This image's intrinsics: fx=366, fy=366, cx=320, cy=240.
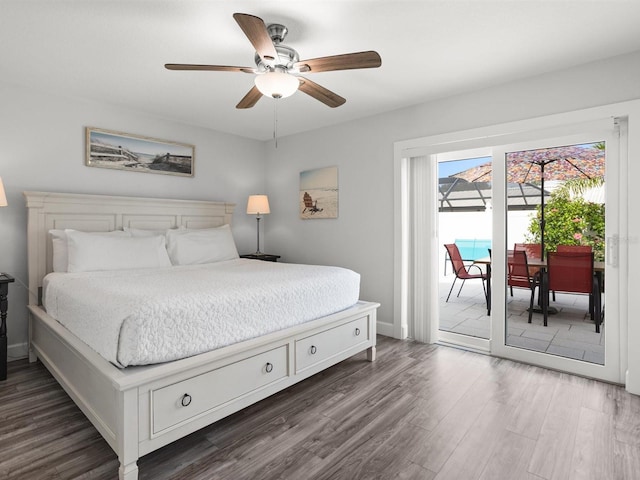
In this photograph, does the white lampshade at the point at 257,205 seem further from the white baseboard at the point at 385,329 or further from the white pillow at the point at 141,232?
the white baseboard at the point at 385,329

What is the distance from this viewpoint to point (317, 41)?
2.46m

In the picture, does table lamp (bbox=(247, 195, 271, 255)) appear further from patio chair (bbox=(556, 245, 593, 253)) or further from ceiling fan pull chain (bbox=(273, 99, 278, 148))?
patio chair (bbox=(556, 245, 593, 253))

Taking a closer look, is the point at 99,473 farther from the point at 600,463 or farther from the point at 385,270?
the point at 385,270

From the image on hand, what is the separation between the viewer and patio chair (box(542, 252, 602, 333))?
2916 millimetres

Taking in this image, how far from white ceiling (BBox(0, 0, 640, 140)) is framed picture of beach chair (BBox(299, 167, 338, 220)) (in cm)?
120

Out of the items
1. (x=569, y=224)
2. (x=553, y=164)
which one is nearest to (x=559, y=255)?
(x=569, y=224)

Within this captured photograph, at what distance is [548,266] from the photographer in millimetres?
3180

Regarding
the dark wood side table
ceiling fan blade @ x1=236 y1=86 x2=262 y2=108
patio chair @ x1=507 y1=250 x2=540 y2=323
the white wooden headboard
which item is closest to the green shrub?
patio chair @ x1=507 y1=250 x2=540 y2=323

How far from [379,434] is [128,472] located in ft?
4.27

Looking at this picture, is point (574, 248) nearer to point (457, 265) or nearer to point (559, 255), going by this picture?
point (559, 255)

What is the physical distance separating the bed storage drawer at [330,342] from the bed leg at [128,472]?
1.10m

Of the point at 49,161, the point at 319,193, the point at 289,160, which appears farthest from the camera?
the point at 289,160

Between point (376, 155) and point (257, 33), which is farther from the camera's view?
point (376, 155)

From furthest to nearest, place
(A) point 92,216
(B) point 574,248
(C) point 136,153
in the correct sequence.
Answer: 1. (C) point 136,153
2. (A) point 92,216
3. (B) point 574,248
